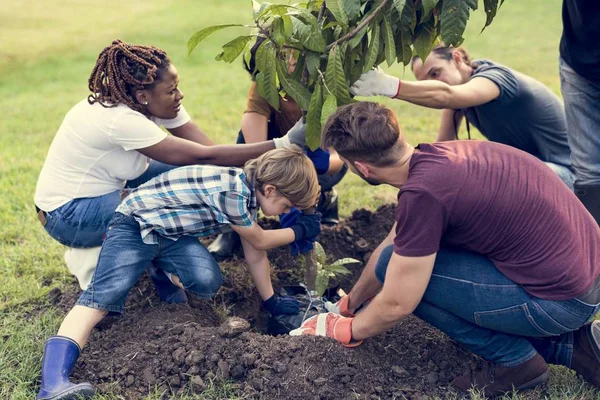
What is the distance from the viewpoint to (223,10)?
15.1 meters

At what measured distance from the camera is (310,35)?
9.83 ft

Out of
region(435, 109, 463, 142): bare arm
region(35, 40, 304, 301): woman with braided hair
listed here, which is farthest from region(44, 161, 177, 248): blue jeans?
region(435, 109, 463, 142): bare arm

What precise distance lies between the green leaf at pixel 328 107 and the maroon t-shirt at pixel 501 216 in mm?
416

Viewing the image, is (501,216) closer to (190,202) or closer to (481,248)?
(481,248)

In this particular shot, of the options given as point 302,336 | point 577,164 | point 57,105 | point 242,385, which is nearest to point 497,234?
point 302,336

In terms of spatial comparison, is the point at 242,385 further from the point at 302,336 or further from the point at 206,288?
the point at 206,288

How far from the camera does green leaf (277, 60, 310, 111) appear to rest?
3.20 metres

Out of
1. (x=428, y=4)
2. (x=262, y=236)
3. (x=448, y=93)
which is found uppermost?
(x=428, y=4)

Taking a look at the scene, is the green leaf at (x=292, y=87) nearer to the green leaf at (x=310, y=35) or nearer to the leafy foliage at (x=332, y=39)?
the leafy foliage at (x=332, y=39)

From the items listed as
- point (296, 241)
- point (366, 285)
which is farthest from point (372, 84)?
point (366, 285)

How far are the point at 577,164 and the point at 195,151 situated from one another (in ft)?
6.86

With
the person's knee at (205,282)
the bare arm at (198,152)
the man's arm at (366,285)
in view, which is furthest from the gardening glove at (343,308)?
the bare arm at (198,152)

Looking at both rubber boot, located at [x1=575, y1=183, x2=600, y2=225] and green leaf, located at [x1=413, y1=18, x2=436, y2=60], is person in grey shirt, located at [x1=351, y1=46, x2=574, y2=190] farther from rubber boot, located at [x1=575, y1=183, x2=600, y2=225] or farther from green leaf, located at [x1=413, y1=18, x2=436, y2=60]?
green leaf, located at [x1=413, y1=18, x2=436, y2=60]

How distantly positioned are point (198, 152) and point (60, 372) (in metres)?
1.26
